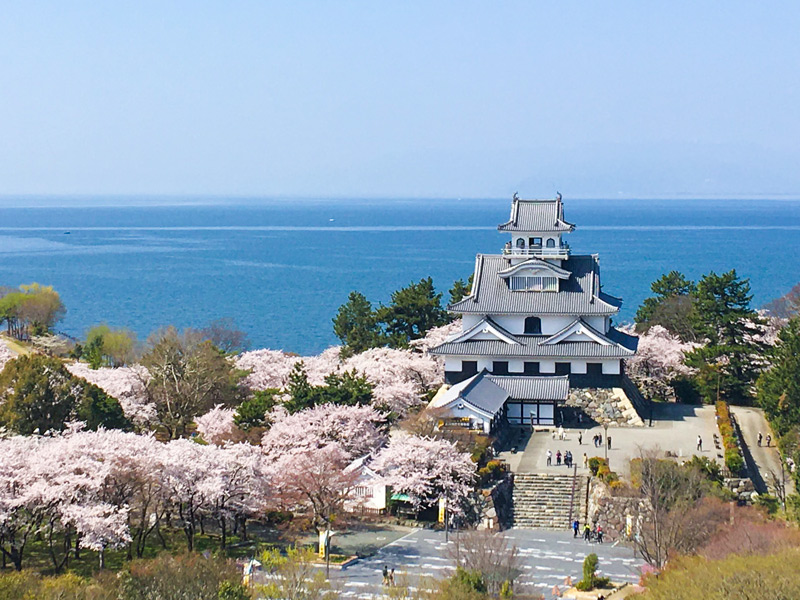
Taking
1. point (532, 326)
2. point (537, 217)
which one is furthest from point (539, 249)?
point (532, 326)

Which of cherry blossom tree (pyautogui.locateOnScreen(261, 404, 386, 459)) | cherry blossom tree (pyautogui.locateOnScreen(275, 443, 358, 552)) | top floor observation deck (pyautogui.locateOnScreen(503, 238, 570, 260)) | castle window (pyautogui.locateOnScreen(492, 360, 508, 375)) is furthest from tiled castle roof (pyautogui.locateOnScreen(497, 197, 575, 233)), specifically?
cherry blossom tree (pyautogui.locateOnScreen(275, 443, 358, 552))

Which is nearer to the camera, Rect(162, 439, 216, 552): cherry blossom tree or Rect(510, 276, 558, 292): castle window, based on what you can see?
Rect(162, 439, 216, 552): cherry blossom tree

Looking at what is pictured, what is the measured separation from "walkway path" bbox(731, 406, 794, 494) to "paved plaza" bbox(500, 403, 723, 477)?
1.73 m

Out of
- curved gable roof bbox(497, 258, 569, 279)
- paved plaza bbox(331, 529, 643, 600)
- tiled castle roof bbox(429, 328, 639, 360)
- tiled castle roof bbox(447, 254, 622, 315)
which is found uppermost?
curved gable roof bbox(497, 258, 569, 279)

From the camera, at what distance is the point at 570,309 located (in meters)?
54.4

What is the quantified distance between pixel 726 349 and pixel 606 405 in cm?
929

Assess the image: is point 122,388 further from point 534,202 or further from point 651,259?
point 651,259

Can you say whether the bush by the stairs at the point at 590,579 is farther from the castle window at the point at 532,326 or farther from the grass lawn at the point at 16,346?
the grass lawn at the point at 16,346

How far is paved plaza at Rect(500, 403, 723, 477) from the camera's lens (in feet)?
143

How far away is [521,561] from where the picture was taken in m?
32.1

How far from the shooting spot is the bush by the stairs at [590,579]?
31.5m

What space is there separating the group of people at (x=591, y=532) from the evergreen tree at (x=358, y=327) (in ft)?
92.0

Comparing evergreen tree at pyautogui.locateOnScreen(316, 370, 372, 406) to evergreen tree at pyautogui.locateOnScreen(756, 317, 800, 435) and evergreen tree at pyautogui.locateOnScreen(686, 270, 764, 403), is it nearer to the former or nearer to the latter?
evergreen tree at pyautogui.locateOnScreen(756, 317, 800, 435)

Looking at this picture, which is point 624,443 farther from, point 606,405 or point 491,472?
point 491,472
